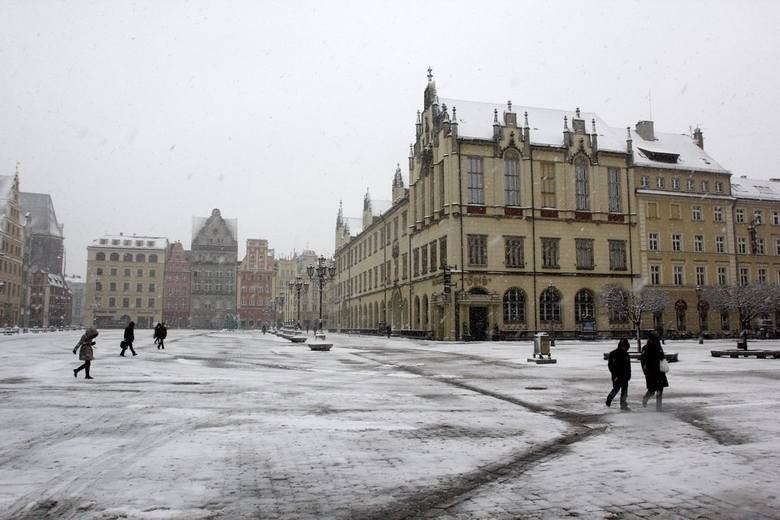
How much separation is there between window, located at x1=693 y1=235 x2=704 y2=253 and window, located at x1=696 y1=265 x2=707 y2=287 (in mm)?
1620

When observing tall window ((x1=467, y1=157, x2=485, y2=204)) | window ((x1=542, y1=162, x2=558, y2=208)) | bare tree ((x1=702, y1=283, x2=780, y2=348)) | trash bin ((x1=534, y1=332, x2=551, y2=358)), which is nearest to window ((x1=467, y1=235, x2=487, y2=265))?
tall window ((x1=467, y1=157, x2=485, y2=204))

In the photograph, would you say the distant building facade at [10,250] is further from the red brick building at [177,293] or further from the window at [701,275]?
the window at [701,275]

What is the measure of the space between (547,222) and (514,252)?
4245mm

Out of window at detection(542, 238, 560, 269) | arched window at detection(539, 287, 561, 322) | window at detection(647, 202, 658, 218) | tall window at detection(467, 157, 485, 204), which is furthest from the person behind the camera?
window at detection(647, 202, 658, 218)

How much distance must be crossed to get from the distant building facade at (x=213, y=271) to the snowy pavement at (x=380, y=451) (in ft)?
358

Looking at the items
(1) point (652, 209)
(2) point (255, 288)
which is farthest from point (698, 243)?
(2) point (255, 288)

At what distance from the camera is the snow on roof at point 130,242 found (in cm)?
11988

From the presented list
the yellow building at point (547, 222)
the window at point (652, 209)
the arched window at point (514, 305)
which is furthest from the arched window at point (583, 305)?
the window at point (652, 209)

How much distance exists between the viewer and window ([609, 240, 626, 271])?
53.8 m

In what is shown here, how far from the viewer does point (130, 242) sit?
399ft

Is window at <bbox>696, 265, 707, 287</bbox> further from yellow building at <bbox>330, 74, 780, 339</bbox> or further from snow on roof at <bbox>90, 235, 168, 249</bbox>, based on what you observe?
snow on roof at <bbox>90, 235, 168, 249</bbox>

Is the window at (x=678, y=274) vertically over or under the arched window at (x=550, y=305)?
over

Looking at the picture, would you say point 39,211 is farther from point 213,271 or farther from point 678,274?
point 678,274

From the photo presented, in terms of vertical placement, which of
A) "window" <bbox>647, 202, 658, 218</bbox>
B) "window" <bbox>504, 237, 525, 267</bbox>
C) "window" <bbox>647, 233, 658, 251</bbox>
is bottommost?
"window" <bbox>504, 237, 525, 267</bbox>
